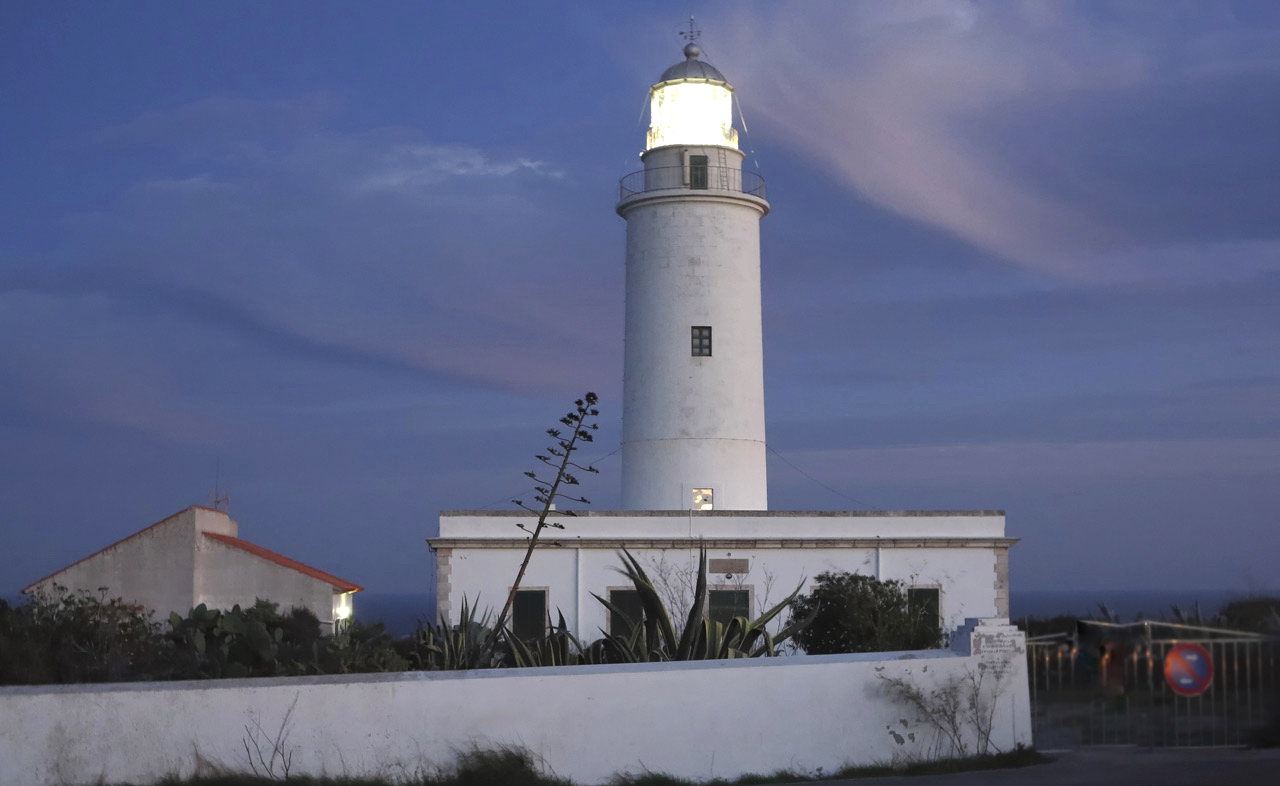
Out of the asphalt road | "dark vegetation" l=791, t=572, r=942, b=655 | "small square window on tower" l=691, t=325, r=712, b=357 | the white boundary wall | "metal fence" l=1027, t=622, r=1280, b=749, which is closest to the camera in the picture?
the asphalt road

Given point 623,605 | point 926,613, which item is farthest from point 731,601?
point 926,613

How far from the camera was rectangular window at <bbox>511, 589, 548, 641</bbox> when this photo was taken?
2147cm

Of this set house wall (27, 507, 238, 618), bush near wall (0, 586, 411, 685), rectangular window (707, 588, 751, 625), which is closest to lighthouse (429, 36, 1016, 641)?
rectangular window (707, 588, 751, 625)

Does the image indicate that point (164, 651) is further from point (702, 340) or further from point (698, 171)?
point (698, 171)

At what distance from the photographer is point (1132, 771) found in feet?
29.8

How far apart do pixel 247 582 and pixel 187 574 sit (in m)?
0.98

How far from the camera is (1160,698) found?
9383 mm

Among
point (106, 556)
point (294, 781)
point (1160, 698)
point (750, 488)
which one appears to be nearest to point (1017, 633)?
point (1160, 698)

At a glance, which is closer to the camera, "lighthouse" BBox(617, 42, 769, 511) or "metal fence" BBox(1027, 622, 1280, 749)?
"metal fence" BBox(1027, 622, 1280, 749)

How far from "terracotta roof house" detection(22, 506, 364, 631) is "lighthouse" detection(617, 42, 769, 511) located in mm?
5882

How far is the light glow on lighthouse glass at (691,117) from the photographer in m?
25.0

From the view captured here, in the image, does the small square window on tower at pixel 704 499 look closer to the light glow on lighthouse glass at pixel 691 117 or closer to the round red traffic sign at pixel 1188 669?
the light glow on lighthouse glass at pixel 691 117

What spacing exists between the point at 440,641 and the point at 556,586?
8115 mm

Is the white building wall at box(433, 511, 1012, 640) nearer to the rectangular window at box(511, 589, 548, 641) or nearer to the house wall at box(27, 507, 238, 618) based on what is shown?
the rectangular window at box(511, 589, 548, 641)
